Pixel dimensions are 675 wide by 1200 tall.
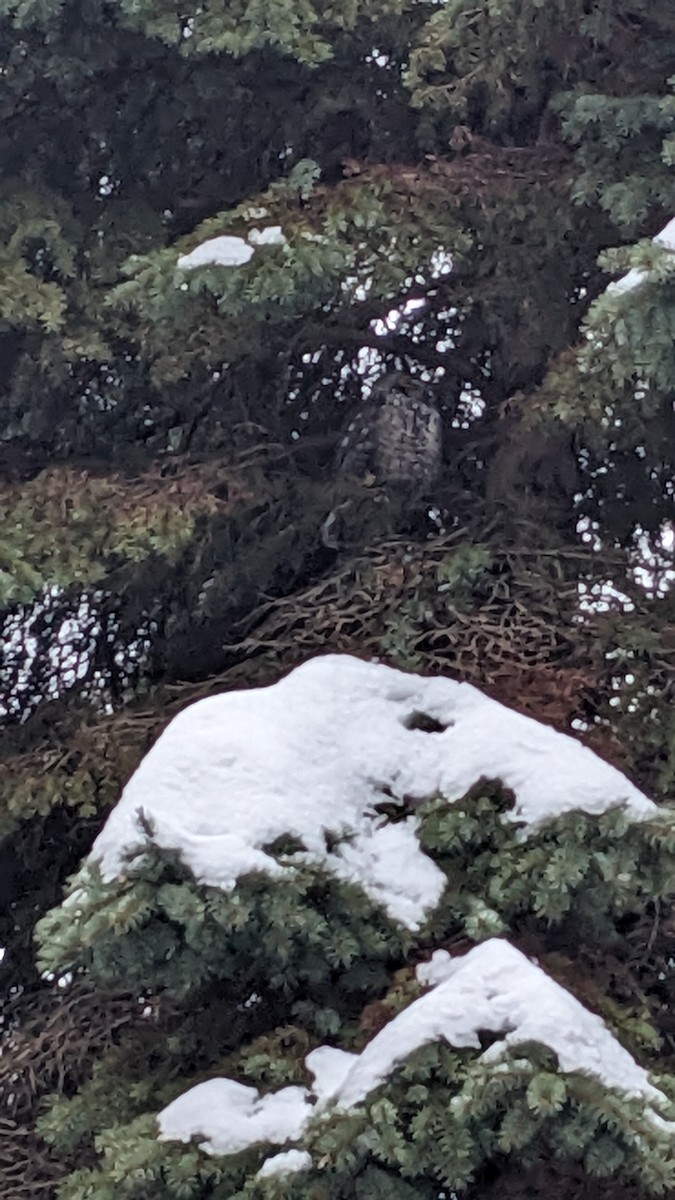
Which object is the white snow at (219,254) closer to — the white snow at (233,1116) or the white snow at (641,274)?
the white snow at (641,274)

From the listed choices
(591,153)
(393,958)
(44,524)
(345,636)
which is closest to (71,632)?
(44,524)

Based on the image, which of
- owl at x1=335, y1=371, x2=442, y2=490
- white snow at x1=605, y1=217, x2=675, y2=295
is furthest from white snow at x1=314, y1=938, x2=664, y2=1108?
owl at x1=335, y1=371, x2=442, y2=490

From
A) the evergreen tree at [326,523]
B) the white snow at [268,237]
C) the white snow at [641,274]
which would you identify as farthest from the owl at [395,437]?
the white snow at [641,274]

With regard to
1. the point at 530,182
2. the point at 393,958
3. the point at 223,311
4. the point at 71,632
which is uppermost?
the point at 530,182

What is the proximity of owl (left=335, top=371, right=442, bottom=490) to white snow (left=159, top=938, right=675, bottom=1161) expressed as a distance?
1758 millimetres

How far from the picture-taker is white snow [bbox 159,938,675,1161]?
2795 mm

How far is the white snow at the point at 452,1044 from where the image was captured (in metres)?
2.79

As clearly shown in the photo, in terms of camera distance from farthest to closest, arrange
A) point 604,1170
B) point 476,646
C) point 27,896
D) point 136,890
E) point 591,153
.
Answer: point 27,896 < point 591,153 < point 476,646 < point 136,890 < point 604,1170

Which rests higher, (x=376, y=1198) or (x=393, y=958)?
(x=393, y=958)

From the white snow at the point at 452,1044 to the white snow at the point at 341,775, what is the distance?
31 cm

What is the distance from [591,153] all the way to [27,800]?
257cm

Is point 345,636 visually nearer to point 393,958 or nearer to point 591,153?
point 393,958

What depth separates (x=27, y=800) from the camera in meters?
3.90

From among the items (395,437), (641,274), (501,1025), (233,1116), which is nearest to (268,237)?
(395,437)
